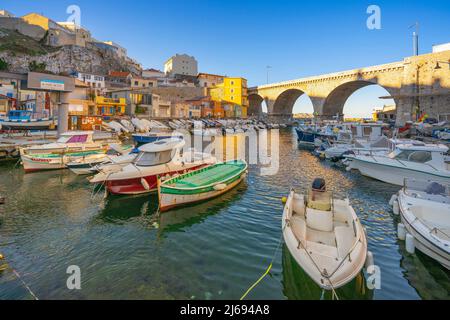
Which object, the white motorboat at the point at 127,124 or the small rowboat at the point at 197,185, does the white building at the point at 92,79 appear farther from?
the small rowboat at the point at 197,185

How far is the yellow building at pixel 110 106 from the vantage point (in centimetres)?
4756

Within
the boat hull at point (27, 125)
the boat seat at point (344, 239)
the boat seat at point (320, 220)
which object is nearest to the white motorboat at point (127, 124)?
the boat hull at point (27, 125)

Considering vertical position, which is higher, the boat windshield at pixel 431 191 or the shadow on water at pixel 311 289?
the boat windshield at pixel 431 191

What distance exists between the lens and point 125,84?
244 ft

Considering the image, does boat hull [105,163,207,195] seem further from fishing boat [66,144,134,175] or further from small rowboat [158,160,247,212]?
fishing boat [66,144,134,175]

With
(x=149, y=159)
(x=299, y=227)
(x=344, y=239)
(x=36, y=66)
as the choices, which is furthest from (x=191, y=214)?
(x=36, y=66)

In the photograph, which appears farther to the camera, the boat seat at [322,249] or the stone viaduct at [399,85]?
the stone viaduct at [399,85]

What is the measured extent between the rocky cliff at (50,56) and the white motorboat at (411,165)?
81.2 metres

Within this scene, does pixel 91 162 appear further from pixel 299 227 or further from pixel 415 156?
pixel 415 156

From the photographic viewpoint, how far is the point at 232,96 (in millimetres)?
83812

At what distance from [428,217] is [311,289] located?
5.38 meters

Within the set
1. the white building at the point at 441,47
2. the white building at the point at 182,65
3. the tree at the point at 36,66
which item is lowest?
the white building at the point at 441,47

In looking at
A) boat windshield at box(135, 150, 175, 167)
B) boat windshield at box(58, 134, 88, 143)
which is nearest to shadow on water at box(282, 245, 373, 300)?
boat windshield at box(135, 150, 175, 167)

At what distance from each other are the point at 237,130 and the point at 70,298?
180ft
